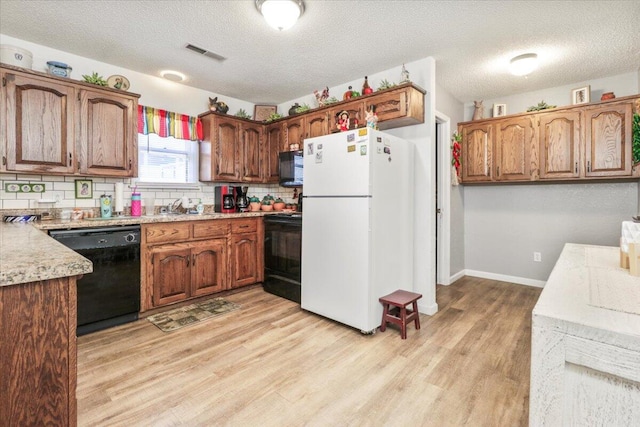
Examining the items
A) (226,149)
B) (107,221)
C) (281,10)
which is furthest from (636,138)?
(107,221)

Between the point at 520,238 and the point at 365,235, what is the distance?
2.73 metres

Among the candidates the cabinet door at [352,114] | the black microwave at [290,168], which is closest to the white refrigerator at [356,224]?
the cabinet door at [352,114]

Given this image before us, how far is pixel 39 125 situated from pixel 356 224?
8.97 ft

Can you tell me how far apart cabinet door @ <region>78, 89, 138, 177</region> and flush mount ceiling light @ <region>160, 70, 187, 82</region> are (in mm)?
553

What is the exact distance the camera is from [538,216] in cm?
390

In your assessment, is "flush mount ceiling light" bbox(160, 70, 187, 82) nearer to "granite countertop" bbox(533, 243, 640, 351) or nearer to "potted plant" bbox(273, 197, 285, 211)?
"potted plant" bbox(273, 197, 285, 211)

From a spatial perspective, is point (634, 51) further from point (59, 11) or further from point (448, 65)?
point (59, 11)

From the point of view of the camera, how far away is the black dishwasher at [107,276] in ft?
7.93

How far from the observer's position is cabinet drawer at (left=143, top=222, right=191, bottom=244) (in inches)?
111

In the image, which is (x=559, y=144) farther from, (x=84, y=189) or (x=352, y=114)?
(x=84, y=189)

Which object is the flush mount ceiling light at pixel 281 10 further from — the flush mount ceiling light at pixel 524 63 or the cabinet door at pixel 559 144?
the cabinet door at pixel 559 144

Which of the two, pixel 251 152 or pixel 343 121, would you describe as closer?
pixel 343 121

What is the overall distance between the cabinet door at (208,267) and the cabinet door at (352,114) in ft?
5.75

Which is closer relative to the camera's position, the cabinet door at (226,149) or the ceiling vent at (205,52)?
the ceiling vent at (205,52)
